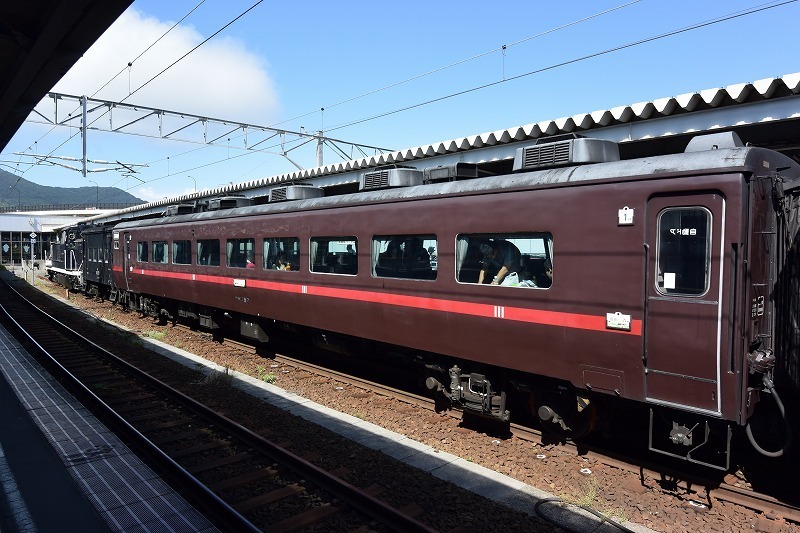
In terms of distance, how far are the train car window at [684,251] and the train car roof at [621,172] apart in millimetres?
385

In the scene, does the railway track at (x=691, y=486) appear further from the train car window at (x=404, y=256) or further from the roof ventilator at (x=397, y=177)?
the roof ventilator at (x=397, y=177)

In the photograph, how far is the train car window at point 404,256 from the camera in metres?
7.10

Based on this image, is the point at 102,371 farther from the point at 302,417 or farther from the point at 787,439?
the point at 787,439

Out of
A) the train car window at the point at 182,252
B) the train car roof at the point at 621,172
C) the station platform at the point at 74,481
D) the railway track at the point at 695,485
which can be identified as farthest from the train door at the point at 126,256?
the railway track at the point at 695,485

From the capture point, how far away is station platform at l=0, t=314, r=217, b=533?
4.40 meters

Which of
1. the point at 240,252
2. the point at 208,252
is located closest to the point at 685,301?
the point at 240,252

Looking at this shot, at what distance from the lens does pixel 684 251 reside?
15.9 feet

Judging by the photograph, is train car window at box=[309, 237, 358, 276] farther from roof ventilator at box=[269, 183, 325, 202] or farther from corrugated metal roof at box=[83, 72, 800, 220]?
corrugated metal roof at box=[83, 72, 800, 220]

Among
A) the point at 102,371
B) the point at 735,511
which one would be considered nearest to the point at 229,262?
the point at 102,371

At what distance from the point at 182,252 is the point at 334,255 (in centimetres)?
670

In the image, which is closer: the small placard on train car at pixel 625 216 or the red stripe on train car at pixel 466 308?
the small placard on train car at pixel 625 216

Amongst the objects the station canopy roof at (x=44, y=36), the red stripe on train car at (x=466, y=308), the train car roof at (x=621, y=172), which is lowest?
the red stripe on train car at (x=466, y=308)

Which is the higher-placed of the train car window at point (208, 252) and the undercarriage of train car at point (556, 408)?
the train car window at point (208, 252)

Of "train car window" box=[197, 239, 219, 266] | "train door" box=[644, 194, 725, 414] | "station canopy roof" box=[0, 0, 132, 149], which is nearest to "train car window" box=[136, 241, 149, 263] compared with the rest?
"train car window" box=[197, 239, 219, 266]
